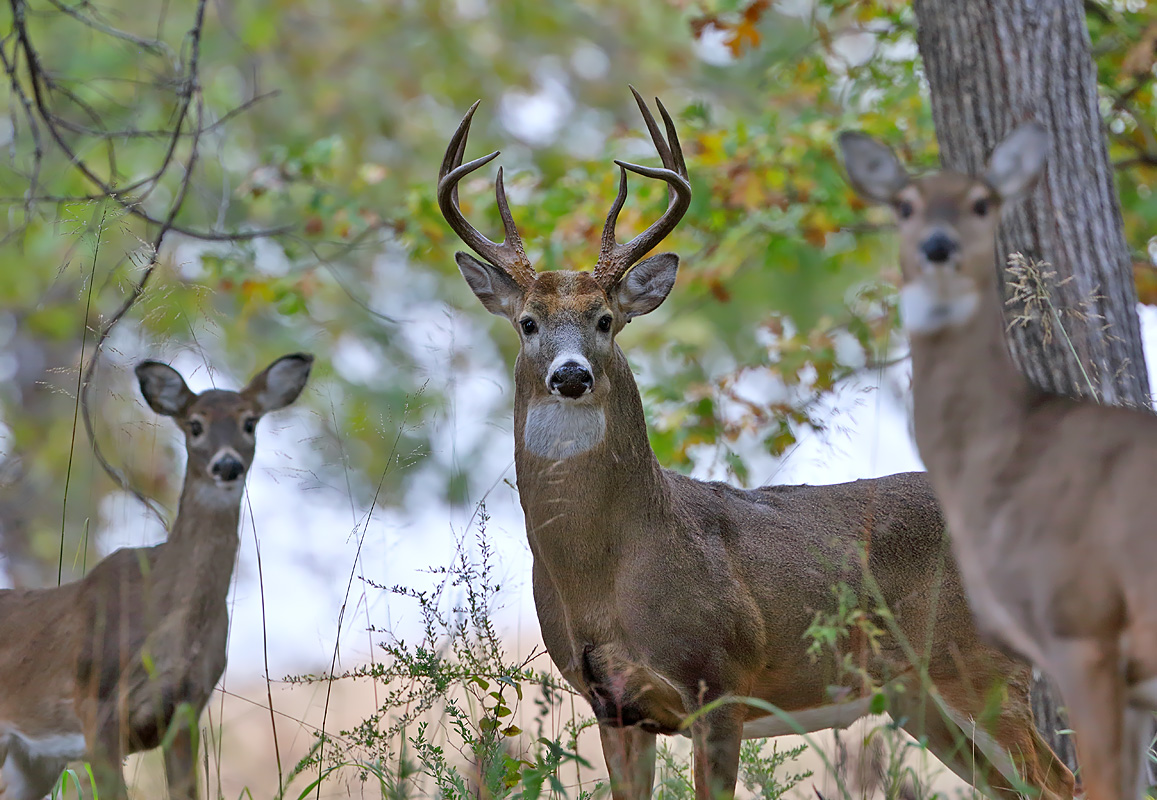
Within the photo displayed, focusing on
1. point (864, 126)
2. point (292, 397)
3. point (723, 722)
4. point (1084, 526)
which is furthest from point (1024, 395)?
point (864, 126)

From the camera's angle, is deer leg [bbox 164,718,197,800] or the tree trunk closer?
deer leg [bbox 164,718,197,800]

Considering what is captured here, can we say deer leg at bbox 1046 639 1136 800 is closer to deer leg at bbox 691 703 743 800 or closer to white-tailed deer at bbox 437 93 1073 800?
white-tailed deer at bbox 437 93 1073 800

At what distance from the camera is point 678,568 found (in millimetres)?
4551

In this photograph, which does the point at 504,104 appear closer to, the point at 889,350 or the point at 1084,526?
the point at 889,350

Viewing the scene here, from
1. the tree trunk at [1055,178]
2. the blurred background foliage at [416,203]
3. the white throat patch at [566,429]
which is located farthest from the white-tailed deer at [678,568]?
the tree trunk at [1055,178]

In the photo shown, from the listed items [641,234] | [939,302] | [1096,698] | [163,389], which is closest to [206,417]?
[163,389]

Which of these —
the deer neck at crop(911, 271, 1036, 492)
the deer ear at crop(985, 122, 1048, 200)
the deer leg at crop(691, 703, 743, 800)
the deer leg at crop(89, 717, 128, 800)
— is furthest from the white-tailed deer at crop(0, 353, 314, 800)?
the deer ear at crop(985, 122, 1048, 200)

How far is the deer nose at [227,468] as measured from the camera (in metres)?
4.86

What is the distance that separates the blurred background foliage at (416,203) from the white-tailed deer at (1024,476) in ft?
6.09

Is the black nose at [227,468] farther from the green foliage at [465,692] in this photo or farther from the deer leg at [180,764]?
the green foliage at [465,692]

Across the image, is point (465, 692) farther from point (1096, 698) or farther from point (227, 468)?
point (1096, 698)

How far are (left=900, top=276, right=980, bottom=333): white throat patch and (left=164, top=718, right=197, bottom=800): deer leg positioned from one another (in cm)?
276

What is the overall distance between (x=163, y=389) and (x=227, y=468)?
49cm

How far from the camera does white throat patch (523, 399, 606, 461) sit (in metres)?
4.74
